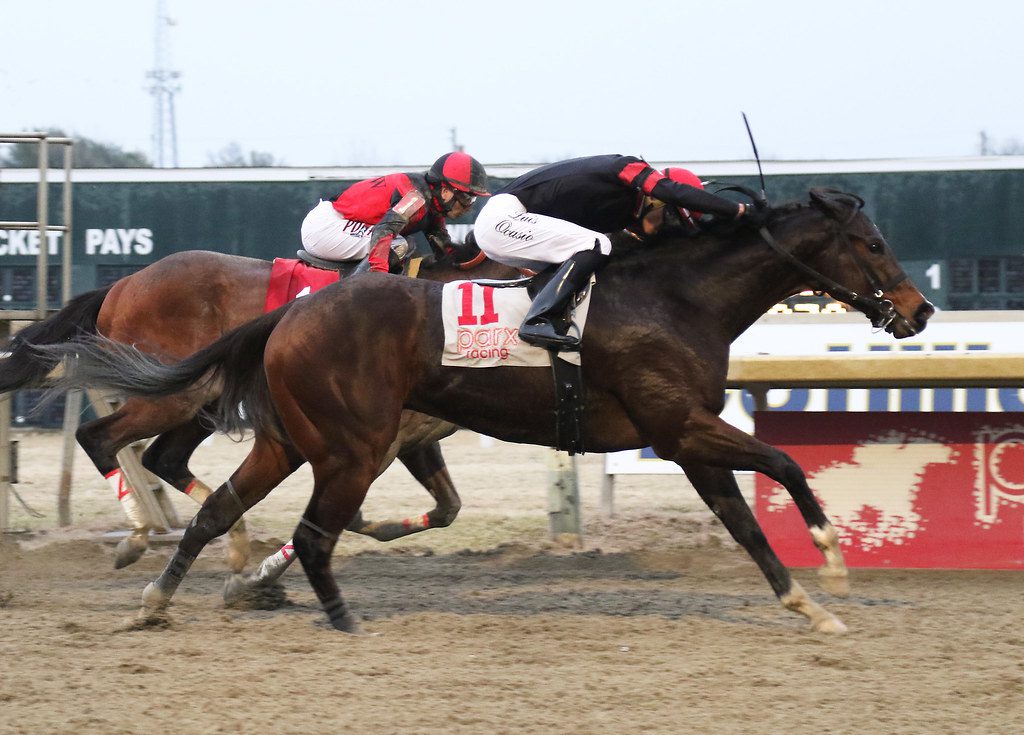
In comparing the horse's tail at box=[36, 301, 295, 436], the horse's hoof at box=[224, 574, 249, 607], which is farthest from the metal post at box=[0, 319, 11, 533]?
the horse's hoof at box=[224, 574, 249, 607]

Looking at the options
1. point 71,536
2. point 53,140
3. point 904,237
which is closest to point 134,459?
point 71,536

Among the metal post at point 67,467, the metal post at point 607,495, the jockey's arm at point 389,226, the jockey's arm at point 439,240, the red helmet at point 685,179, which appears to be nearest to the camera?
the red helmet at point 685,179

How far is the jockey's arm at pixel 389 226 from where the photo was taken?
21.1ft

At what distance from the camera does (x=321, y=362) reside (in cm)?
536

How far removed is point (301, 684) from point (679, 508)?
18.3 ft

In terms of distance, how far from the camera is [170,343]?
23.7 feet

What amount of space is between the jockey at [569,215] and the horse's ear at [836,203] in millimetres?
266

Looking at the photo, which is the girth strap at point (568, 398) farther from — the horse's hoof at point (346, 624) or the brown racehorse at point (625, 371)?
the horse's hoof at point (346, 624)

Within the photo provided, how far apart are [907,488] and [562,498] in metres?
2.19

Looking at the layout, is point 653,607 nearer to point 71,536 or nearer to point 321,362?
point 321,362

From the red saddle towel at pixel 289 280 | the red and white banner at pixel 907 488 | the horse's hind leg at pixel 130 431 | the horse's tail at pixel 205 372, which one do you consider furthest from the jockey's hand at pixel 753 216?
the horse's hind leg at pixel 130 431

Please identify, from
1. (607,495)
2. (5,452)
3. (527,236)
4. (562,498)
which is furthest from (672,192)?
(5,452)

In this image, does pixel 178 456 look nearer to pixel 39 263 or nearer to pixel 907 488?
pixel 39 263

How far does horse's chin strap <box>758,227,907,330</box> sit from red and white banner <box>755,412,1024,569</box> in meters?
1.64
